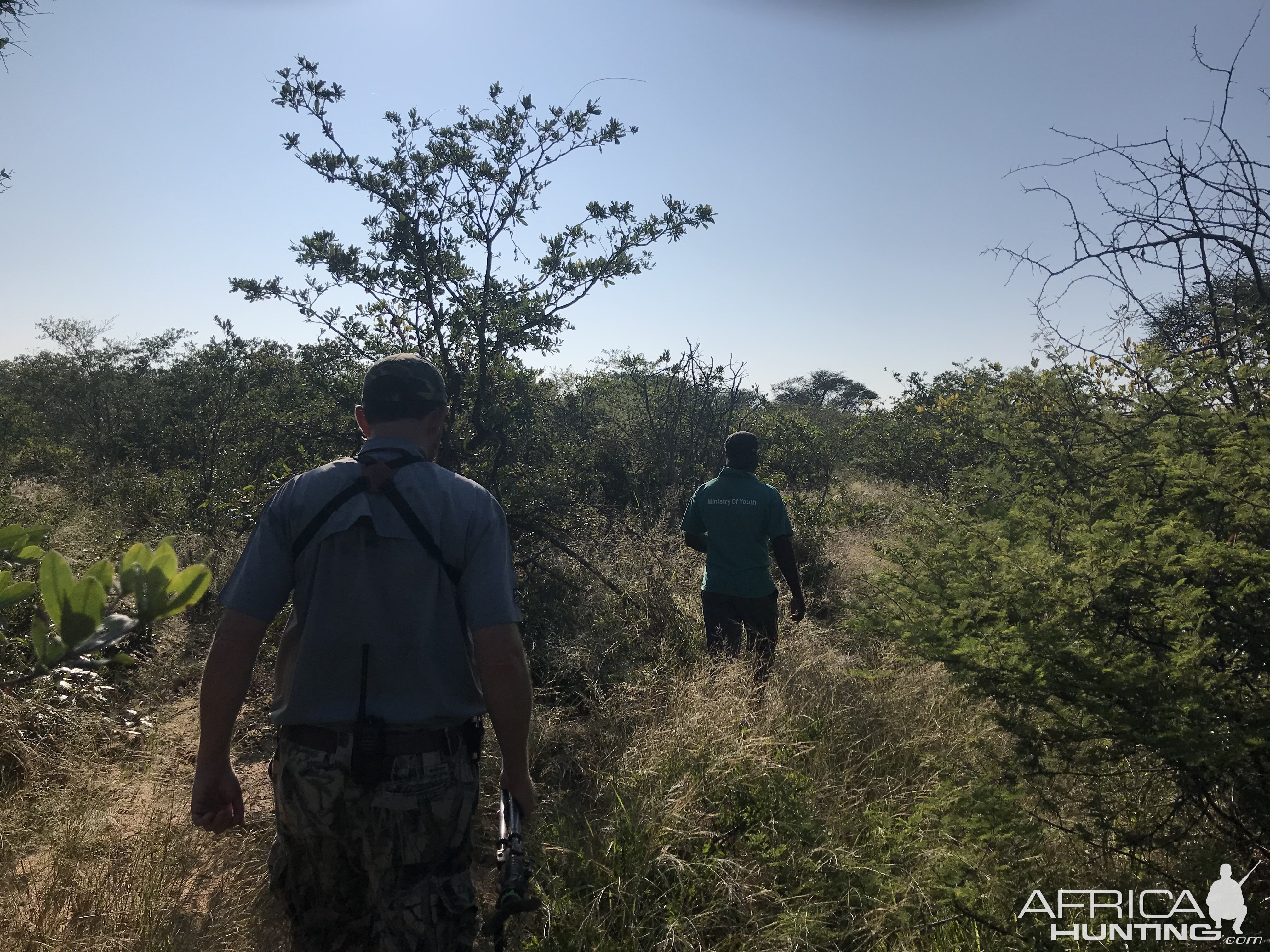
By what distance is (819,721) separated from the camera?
12.6ft

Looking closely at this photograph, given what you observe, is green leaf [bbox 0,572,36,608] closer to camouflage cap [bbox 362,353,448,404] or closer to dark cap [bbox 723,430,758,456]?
camouflage cap [bbox 362,353,448,404]

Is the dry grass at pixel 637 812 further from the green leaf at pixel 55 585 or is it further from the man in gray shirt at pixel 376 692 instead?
the green leaf at pixel 55 585

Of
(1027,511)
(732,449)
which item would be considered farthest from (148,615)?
(732,449)

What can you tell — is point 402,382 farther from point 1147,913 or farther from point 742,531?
point 742,531

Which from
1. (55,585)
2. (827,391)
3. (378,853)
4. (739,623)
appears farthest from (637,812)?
(827,391)

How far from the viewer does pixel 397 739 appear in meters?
1.81

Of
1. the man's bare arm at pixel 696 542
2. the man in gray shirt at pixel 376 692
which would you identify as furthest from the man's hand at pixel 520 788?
the man's bare arm at pixel 696 542

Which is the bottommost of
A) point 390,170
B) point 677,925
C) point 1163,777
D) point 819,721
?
point 677,925

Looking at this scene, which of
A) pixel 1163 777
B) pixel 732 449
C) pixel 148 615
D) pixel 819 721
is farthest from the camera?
pixel 732 449

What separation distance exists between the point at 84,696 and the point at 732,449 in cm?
386

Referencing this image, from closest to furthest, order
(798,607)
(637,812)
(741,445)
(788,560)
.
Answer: (637,812) → (788,560) → (741,445) → (798,607)

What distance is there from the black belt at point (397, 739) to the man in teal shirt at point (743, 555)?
8.75 ft

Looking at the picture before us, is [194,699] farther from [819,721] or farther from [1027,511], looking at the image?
[1027,511]

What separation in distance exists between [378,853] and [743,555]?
9.62 ft
